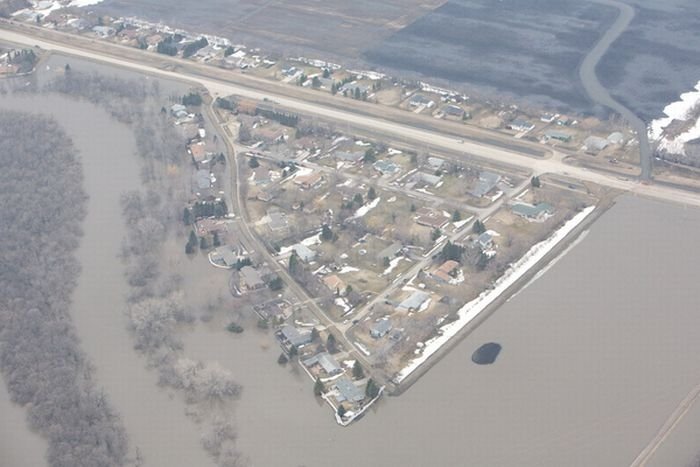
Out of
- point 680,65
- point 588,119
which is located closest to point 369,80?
point 588,119

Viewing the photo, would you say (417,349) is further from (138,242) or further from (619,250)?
(138,242)

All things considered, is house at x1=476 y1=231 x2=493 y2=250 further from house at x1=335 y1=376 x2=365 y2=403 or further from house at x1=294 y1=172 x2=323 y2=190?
house at x1=335 y1=376 x2=365 y2=403

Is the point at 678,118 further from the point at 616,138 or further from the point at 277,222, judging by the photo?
the point at 277,222

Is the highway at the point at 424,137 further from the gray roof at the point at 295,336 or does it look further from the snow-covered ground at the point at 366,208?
the gray roof at the point at 295,336

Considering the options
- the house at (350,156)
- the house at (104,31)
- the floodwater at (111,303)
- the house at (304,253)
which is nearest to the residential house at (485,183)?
the house at (350,156)

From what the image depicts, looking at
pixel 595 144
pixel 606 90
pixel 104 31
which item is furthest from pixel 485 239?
pixel 104 31

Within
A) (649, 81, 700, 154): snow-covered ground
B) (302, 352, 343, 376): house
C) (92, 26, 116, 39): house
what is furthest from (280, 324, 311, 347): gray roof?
(92, 26, 116, 39): house
